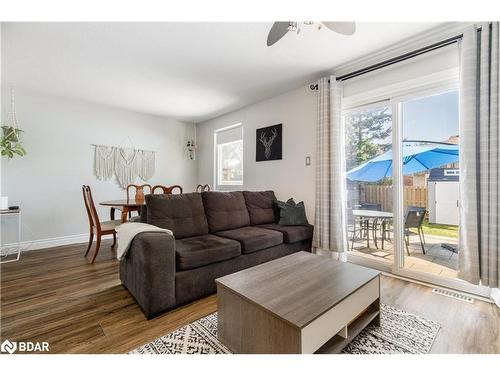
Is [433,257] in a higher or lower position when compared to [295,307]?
lower

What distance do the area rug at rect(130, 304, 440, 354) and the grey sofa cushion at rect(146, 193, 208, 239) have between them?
1011mm

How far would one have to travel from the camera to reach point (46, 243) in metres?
3.88

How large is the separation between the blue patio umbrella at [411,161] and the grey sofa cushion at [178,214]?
6.80 feet

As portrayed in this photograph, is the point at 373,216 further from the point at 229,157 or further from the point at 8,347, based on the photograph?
the point at 8,347

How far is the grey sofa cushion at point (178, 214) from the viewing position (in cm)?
243

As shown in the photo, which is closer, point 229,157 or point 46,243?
point 46,243

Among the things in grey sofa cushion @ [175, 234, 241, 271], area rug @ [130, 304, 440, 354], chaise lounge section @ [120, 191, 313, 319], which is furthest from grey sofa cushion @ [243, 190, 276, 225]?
area rug @ [130, 304, 440, 354]

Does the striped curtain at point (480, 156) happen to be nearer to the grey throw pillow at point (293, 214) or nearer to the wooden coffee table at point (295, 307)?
the wooden coffee table at point (295, 307)

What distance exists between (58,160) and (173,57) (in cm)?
293

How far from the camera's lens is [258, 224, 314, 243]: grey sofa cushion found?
293cm

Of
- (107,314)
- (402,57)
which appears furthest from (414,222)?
(107,314)
